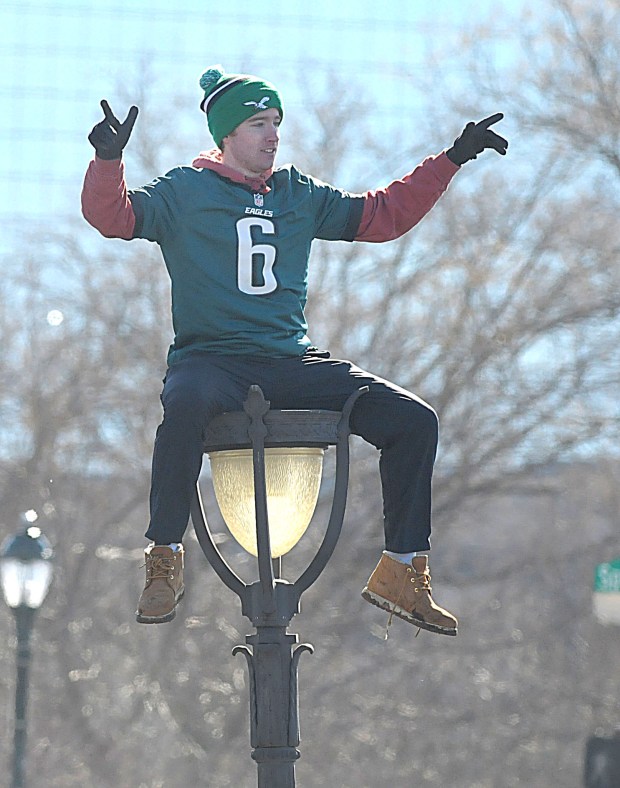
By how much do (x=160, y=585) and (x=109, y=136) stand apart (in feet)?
3.96

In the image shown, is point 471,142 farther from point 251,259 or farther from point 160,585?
point 160,585

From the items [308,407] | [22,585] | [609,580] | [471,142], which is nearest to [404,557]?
[308,407]

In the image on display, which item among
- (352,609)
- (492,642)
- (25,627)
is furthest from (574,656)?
(25,627)

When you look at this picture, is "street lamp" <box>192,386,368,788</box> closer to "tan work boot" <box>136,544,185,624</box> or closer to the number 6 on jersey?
"tan work boot" <box>136,544,185,624</box>

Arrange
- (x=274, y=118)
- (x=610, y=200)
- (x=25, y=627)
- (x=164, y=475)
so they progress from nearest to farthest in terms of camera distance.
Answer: (x=164, y=475), (x=274, y=118), (x=25, y=627), (x=610, y=200)

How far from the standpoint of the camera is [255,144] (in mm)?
4699

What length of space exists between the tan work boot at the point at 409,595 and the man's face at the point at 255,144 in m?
1.19

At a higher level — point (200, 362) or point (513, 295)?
point (513, 295)

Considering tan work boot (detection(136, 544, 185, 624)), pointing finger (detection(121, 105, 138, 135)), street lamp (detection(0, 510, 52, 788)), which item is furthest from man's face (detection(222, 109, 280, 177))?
street lamp (detection(0, 510, 52, 788))

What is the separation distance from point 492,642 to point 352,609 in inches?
87.4

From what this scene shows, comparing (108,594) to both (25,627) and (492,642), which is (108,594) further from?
(25,627)

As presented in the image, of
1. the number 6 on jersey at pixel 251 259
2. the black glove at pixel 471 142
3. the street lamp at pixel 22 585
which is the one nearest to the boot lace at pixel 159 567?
the number 6 on jersey at pixel 251 259

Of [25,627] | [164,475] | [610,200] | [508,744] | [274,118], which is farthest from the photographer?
[508,744]

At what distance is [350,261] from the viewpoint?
2273 centimetres
